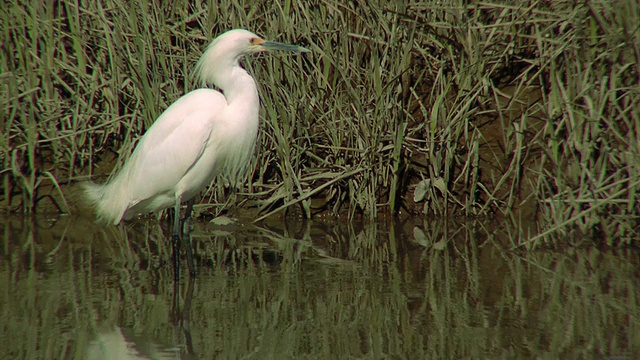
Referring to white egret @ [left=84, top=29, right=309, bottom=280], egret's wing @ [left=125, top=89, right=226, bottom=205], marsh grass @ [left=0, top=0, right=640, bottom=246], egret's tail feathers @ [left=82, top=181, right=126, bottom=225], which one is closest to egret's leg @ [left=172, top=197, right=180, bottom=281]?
white egret @ [left=84, top=29, right=309, bottom=280]

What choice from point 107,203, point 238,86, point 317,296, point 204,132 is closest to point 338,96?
point 238,86

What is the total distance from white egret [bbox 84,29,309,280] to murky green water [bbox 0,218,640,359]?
430 mm

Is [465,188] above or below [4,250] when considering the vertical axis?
above

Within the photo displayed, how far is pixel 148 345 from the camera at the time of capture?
10.8 ft

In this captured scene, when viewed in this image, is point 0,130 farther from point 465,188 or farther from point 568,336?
point 568,336

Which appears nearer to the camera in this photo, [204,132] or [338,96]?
[204,132]

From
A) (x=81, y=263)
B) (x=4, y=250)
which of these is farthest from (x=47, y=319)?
(x=4, y=250)

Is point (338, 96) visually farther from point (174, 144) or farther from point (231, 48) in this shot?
point (174, 144)

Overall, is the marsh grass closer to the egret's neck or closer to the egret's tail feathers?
the egret's tail feathers

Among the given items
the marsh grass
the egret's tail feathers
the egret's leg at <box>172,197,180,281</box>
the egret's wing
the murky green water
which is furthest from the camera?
the marsh grass

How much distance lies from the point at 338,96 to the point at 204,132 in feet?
4.58

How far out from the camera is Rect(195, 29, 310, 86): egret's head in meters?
4.57

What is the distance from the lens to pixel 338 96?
5676 mm

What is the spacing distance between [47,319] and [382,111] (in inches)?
106
